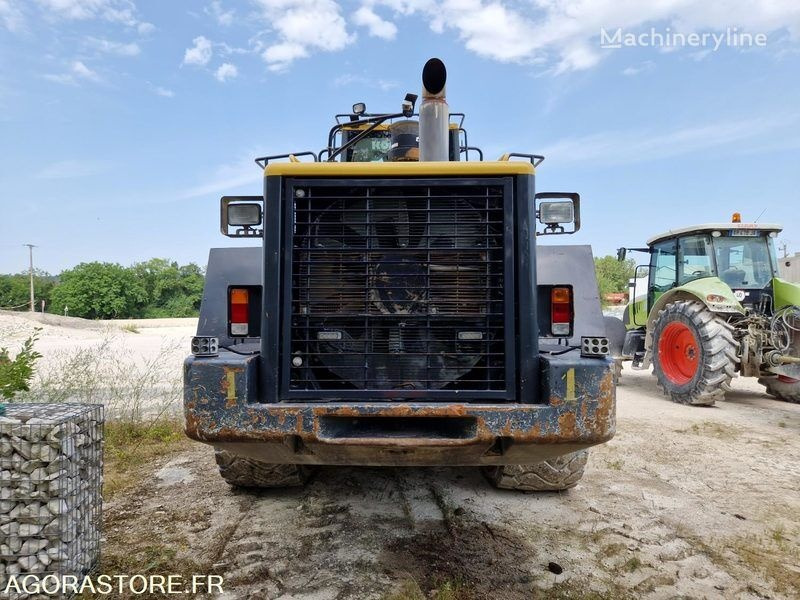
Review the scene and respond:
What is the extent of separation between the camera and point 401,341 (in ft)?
8.79

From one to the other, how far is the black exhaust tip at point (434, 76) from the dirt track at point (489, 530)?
2623 millimetres

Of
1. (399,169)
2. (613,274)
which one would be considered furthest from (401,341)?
(613,274)

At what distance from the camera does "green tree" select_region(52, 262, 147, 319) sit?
47.3 metres

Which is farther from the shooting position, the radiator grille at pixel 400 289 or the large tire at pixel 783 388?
the large tire at pixel 783 388

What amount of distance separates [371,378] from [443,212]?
88cm

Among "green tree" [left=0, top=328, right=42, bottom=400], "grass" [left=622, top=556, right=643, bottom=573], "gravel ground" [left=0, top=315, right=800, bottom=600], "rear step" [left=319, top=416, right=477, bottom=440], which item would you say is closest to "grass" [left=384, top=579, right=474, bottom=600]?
"gravel ground" [left=0, top=315, right=800, bottom=600]

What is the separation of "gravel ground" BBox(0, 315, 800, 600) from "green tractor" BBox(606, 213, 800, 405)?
2.45 metres

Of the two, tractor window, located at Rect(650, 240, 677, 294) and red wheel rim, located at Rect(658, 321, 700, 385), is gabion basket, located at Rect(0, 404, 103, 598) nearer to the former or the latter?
red wheel rim, located at Rect(658, 321, 700, 385)

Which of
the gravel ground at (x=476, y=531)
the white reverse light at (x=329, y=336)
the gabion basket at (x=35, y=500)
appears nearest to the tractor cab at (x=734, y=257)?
the gravel ground at (x=476, y=531)

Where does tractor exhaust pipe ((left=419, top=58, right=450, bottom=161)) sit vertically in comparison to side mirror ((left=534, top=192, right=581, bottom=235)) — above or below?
above

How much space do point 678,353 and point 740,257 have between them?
170 cm

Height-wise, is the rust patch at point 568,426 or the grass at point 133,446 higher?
the rust patch at point 568,426

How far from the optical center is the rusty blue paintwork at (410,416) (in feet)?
7.80

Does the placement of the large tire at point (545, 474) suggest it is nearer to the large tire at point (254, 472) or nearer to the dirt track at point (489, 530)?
the dirt track at point (489, 530)
